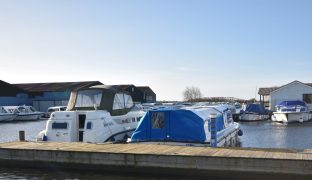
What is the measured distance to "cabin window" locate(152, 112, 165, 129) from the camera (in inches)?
762

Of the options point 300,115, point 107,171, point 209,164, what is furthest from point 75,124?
point 300,115

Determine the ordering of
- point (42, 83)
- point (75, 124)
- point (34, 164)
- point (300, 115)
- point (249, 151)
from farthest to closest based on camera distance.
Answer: point (42, 83) < point (300, 115) < point (75, 124) < point (34, 164) < point (249, 151)

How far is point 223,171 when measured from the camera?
14.8 meters

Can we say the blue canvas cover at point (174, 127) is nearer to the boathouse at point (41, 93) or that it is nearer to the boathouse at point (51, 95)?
the boathouse at point (41, 93)

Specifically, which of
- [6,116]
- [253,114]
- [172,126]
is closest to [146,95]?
[6,116]

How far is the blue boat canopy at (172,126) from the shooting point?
1903 centimetres

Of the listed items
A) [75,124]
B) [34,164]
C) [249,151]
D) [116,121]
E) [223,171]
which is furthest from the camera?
[116,121]

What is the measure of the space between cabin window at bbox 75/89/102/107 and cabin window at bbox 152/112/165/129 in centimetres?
515

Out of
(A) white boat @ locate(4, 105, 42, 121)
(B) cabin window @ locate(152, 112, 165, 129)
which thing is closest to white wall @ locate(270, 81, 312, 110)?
(A) white boat @ locate(4, 105, 42, 121)

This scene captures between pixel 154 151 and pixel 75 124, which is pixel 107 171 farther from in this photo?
pixel 75 124

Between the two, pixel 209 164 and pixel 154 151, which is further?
pixel 154 151

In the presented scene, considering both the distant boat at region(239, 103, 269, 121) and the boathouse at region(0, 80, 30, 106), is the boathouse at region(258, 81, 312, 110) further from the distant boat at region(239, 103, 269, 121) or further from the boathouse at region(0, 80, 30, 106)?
the boathouse at region(0, 80, 30, 106)

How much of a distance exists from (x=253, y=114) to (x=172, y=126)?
1521 inches

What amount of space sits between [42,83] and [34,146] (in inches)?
3109
